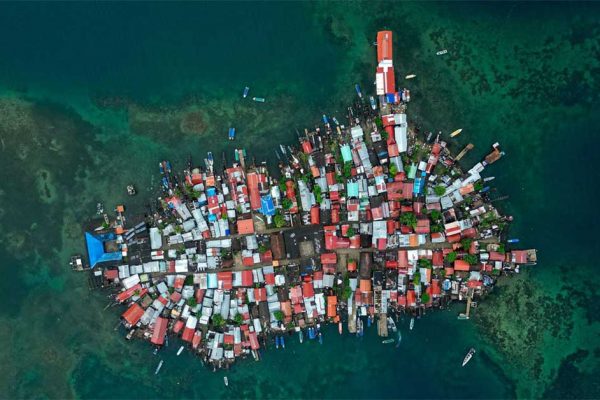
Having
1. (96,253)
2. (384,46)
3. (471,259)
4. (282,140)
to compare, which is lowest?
(471,259)

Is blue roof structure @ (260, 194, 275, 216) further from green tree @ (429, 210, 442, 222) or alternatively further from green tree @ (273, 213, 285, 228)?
green tree @ (429, 210, 442, 222)

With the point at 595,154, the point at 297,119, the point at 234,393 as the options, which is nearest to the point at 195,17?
the point at 297,119

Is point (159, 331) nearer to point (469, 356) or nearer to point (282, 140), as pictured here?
point (282, 140)

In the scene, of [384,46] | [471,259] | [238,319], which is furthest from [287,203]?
[471,259]

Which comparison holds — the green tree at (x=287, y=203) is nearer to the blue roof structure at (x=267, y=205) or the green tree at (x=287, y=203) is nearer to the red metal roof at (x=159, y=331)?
the blue roof structure at (x=267, y=205)

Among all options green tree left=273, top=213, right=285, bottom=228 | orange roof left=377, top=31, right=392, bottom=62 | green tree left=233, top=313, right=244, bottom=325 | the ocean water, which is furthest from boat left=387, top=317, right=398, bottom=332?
orange roof left=377, top=31, right=392, bottom=62

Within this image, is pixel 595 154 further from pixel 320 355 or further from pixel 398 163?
pixel 320 355
